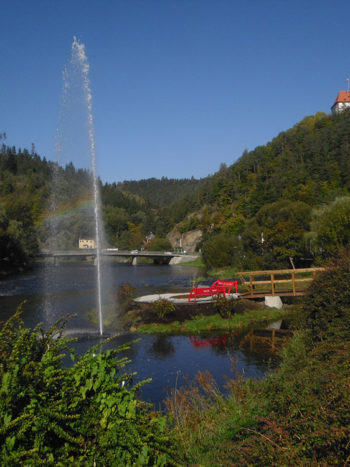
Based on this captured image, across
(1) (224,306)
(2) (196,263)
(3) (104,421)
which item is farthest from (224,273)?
(3) (104,421)

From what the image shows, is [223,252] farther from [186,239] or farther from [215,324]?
[186,239]

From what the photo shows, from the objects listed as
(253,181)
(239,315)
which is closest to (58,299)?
(239,315)

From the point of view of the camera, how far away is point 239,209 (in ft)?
375

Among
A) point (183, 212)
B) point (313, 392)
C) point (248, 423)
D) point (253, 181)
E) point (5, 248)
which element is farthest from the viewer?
point (183, 212)

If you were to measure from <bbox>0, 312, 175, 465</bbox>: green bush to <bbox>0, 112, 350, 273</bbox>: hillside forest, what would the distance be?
12.3m

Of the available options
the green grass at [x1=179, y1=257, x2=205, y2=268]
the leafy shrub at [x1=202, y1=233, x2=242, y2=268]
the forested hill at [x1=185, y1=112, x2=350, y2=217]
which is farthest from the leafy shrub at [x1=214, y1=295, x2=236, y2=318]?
the green grass at [x1=179, y1=257, x2=205, y2=268]

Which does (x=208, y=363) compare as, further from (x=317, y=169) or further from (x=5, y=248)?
(x=317, y=169)

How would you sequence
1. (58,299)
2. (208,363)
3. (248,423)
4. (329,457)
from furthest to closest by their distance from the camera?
(58,299) < (208,363) < (248,423) < (329,457)

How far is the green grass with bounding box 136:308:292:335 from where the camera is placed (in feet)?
72.4

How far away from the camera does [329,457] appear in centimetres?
391

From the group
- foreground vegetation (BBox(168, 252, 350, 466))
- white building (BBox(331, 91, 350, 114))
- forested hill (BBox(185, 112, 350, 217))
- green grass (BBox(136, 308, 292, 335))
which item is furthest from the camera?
white building (BBox(331, 91, 350, 114))

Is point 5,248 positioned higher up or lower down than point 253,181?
lower down

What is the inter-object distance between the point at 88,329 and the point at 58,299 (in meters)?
13.5

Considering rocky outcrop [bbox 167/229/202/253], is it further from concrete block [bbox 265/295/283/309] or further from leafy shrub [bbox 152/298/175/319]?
leafy shrub [bbox 152/298/175/319]
